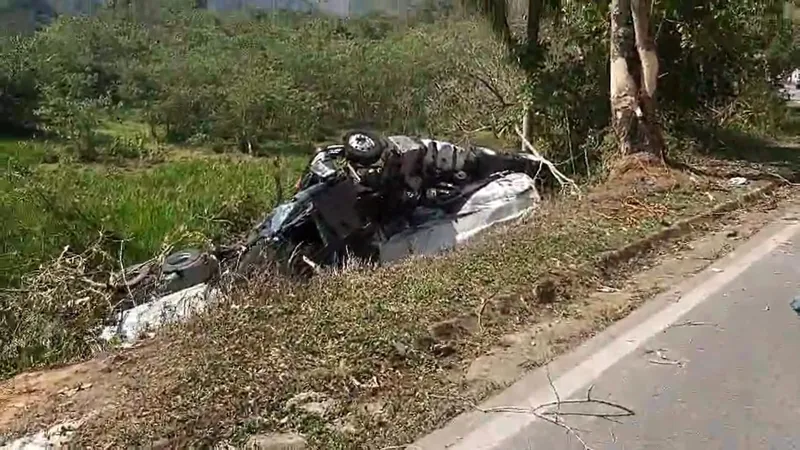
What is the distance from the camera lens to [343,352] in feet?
15.1

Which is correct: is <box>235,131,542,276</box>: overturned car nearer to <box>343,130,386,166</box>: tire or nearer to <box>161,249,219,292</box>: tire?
<box>343,130,386,166</box>: tire

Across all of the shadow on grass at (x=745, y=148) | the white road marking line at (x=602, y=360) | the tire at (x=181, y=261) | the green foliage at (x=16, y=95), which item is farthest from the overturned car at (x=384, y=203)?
the green foliage at (x=16, y=95)

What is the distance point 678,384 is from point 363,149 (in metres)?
5.54

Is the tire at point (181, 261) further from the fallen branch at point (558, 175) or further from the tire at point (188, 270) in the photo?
the fallen branch at point (558, 175)

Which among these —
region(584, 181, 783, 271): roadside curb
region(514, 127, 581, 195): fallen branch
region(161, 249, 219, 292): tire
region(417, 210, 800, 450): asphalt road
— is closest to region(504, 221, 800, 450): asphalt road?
region(417, 210, 800, 450): asphalt road

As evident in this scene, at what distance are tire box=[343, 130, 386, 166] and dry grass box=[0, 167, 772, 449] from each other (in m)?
2.89

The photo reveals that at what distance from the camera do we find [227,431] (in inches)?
149

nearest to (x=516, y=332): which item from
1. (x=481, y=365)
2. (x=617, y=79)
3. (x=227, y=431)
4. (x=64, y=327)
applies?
(x=481, y=365)

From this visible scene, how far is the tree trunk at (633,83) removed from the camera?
1107 centimetres

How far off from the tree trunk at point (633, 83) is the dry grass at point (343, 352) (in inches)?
175

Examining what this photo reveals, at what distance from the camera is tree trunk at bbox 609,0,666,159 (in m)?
11.1

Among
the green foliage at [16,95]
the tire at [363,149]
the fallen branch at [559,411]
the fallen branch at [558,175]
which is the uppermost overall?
the green foliage at [16,95]

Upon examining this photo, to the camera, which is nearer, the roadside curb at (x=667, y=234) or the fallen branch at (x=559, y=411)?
the fallen branch at (x=559, y=411)

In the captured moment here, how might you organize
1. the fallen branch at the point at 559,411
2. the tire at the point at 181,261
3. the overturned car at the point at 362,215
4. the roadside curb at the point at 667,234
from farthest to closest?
the tire at the point at 181,261 < the overturned car at the point at 362,215 < the roadside curb at the point at 667,234 < the fallen branch at the point at 559,411
